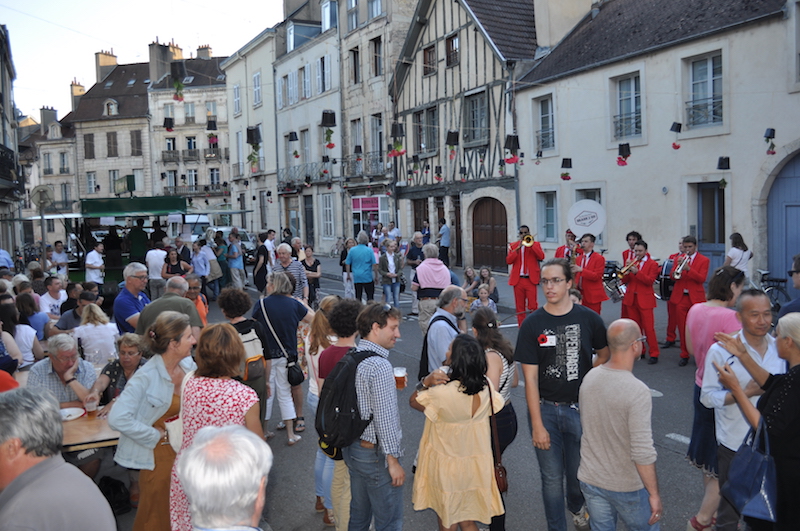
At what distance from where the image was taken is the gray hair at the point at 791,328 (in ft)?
10.3

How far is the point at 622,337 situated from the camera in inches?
130

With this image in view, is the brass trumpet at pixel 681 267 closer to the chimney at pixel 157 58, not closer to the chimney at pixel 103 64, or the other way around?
the chimney at pixel 157 58

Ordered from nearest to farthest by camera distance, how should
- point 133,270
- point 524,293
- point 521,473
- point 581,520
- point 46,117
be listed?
point 581,520 → point 521,473 → point 133,270 → point 524,293 → point 46,117

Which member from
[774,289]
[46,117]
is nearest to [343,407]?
[774,289]

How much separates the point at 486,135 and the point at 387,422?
17.2 meters

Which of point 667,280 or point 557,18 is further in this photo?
point 557,18

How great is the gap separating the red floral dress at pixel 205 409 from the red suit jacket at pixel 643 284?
251 inches

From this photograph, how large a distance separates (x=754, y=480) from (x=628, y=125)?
13.8m

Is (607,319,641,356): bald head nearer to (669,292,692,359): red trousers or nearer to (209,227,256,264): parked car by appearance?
(669,292,692,359): red trousers

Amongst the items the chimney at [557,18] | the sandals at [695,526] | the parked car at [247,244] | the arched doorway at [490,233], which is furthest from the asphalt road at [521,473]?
the parked car at [247,244]

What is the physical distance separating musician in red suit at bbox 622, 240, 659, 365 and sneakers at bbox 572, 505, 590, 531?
15.7ft

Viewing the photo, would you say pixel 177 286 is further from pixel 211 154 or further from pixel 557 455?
pixel 211 154

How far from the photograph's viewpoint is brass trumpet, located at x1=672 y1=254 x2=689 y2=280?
8414 millimetres

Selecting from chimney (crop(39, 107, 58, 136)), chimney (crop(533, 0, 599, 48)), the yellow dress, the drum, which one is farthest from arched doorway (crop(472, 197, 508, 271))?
chimney (crop(39, 107, 58, 136))
